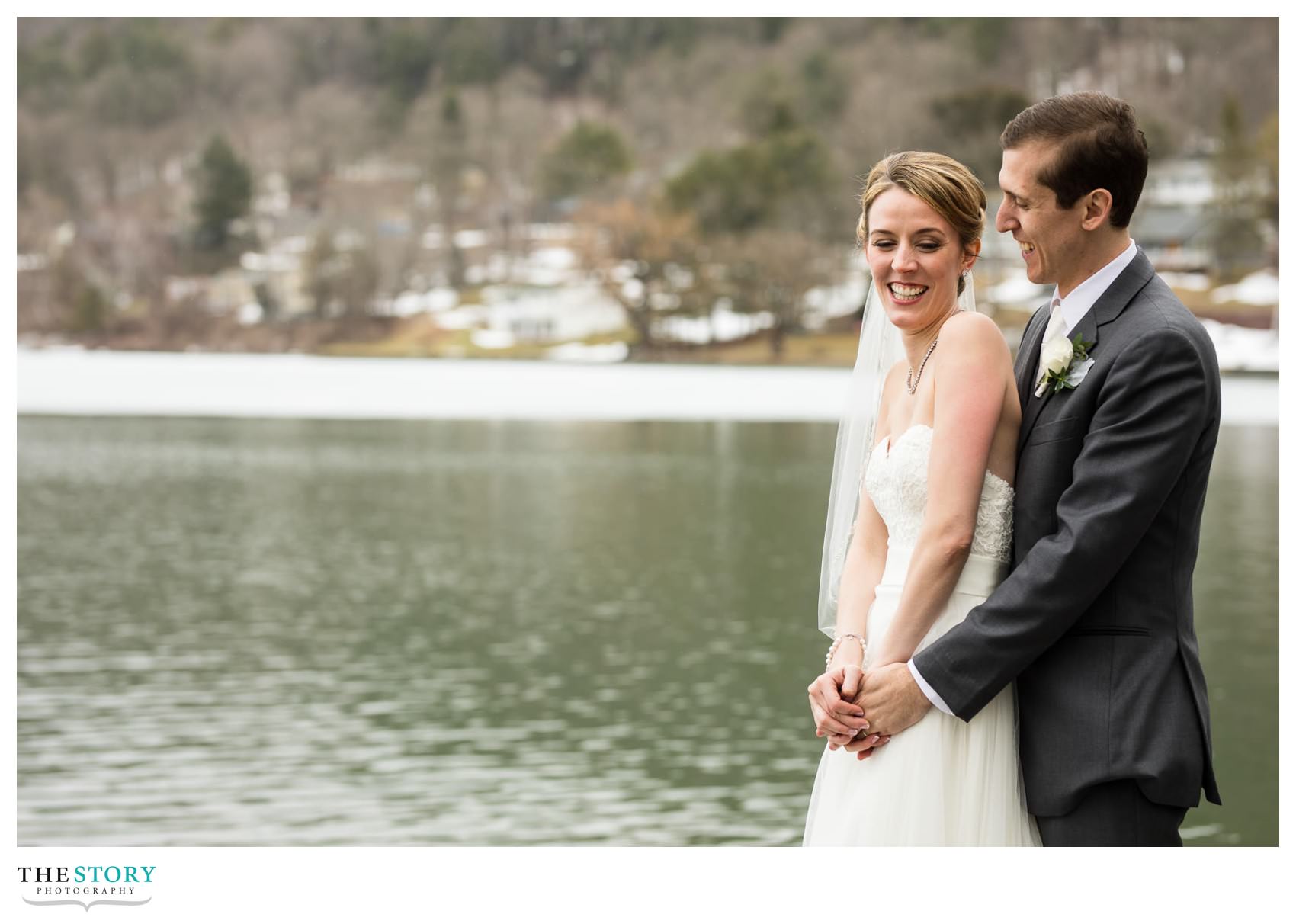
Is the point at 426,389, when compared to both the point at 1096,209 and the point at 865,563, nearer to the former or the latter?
the point at 865,563

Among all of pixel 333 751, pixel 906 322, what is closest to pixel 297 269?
pixel 333 751

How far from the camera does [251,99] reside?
8275 centimetres

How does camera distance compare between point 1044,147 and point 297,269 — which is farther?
point 297,269

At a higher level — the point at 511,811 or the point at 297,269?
the point at 297,269

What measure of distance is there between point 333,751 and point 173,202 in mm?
66588

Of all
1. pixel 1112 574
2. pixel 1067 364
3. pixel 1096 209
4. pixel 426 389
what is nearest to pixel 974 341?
pixel 1067 364

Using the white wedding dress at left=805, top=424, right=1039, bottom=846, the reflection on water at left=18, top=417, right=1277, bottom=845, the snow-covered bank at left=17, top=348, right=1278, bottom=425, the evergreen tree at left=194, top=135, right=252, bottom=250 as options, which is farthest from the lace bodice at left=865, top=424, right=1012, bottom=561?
the evergreen tree at left=194, top=135, right=252, bottom=250

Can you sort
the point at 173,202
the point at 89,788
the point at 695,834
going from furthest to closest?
the point at 173,202, the point at 89,788, the point at 695,834

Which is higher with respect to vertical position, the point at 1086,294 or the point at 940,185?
the point at 940,185

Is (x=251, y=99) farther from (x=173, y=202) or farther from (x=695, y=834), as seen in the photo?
(x=695, y=834)

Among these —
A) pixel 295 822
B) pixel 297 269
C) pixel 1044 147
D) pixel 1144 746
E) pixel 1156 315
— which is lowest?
pixel 295 822

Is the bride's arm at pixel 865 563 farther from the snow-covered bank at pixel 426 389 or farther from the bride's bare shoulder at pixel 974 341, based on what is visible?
the snow-covered bank at pixel 426 389

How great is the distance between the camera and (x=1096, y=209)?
2.10 metres

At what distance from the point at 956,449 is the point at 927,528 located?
118 millimetres
